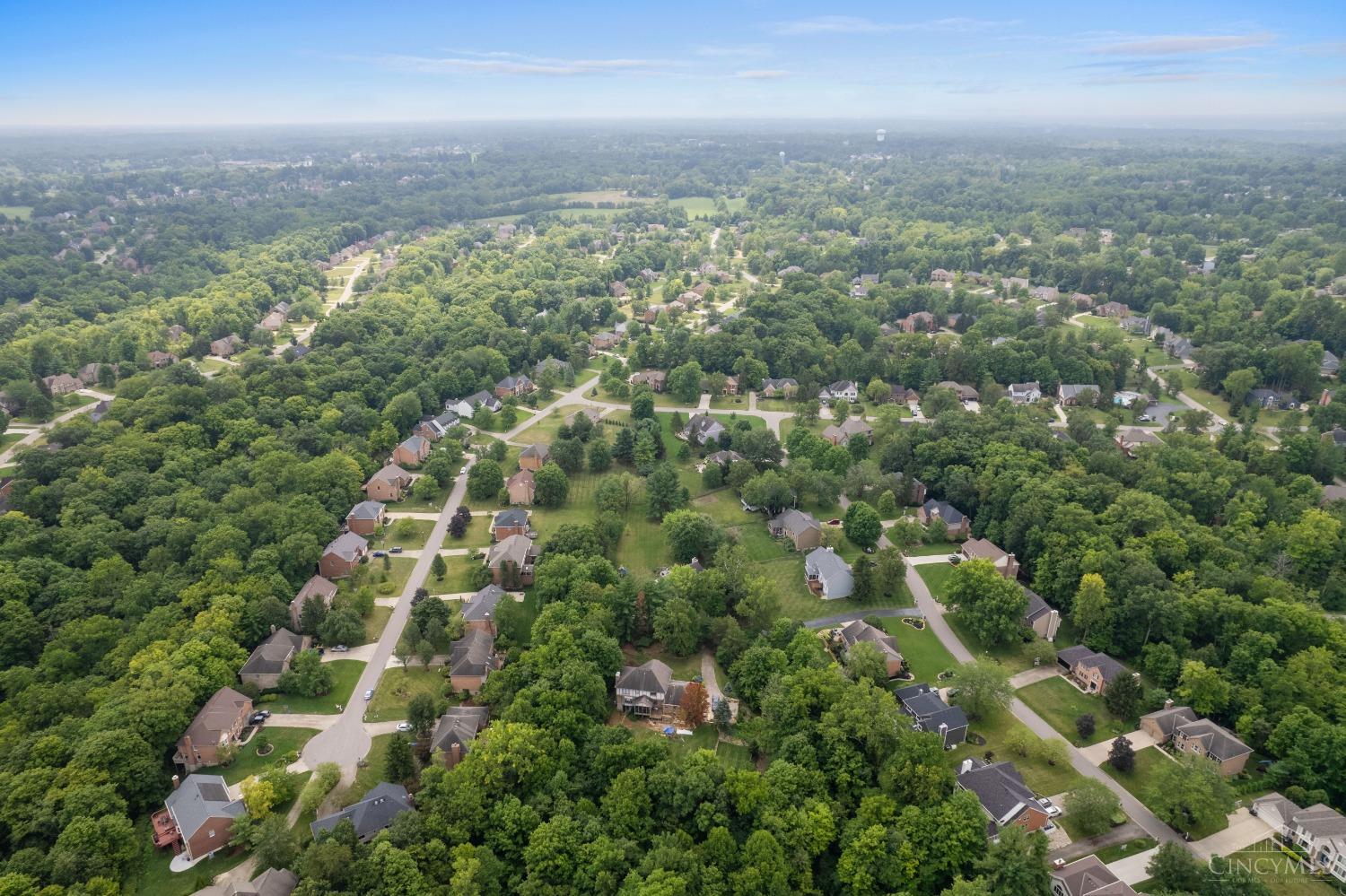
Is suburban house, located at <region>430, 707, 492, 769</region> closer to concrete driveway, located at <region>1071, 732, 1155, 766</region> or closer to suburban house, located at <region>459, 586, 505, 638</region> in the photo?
suburban house, located at <region>459, 586, 505, 638</region>

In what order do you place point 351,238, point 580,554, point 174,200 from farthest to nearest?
point 174,200
point 351,238
point 580,554

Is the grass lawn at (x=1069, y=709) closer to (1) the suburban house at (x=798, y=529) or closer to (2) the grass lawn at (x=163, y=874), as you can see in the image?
(1) the suburban house at (x=798, y=529)

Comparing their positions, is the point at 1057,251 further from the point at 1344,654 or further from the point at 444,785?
the point at 444,785

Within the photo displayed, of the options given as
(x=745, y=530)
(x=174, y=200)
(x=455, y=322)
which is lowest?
(x=745, y=530)

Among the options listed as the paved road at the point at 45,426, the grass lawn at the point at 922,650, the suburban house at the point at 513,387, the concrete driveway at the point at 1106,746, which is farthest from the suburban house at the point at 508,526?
the paved road at the point at 45,426

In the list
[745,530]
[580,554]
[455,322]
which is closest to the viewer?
[580,554]

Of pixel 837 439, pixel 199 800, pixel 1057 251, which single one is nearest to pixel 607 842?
pixel 199 800

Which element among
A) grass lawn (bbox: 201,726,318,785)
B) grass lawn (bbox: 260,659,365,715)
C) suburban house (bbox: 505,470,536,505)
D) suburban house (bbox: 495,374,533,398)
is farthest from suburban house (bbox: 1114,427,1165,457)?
grass lawn (bbox: 201,726,318,785)
